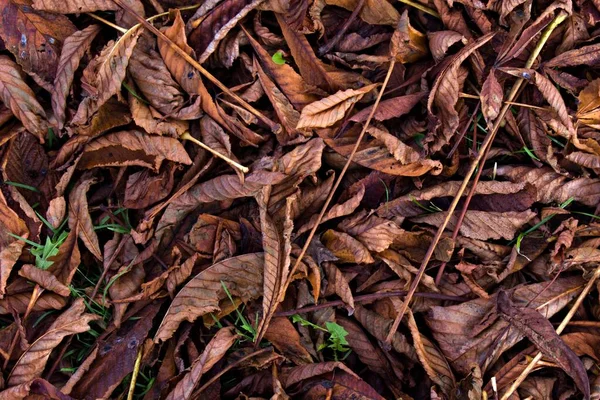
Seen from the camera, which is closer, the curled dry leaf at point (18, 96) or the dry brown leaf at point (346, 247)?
the dry brown leaf at point (346, 247)

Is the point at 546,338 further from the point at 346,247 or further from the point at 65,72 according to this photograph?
the point at 65,72

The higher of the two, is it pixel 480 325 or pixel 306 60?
pixel 306 60

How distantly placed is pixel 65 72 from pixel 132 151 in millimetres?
358

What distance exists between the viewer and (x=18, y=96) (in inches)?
79.1

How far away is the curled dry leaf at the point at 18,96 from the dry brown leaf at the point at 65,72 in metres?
0.09

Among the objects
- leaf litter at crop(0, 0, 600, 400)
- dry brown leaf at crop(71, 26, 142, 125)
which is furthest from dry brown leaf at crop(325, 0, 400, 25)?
dry brown leaf at crop(71, 26, 142, 125)

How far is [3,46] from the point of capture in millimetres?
2059

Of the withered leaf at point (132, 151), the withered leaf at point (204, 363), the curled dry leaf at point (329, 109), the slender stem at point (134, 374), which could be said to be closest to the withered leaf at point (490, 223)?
the curled dry leaf at point (329, 109)

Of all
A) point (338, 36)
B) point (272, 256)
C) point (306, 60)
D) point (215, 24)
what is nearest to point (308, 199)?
point (272, 256)

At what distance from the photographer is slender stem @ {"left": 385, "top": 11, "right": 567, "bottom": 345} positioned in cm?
190

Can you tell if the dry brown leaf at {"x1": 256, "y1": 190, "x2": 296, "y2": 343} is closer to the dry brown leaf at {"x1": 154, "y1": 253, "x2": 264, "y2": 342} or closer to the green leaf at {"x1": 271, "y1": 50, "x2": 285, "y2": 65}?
the dry brown leaf at {"x1": 154, "y1": 253, "x2": 264, "y2": 342}

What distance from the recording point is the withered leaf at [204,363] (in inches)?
72.5

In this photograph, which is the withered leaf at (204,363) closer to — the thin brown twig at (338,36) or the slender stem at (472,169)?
the slender stem at (472,169)

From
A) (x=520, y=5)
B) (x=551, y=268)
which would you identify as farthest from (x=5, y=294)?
(x=520, y=5)
